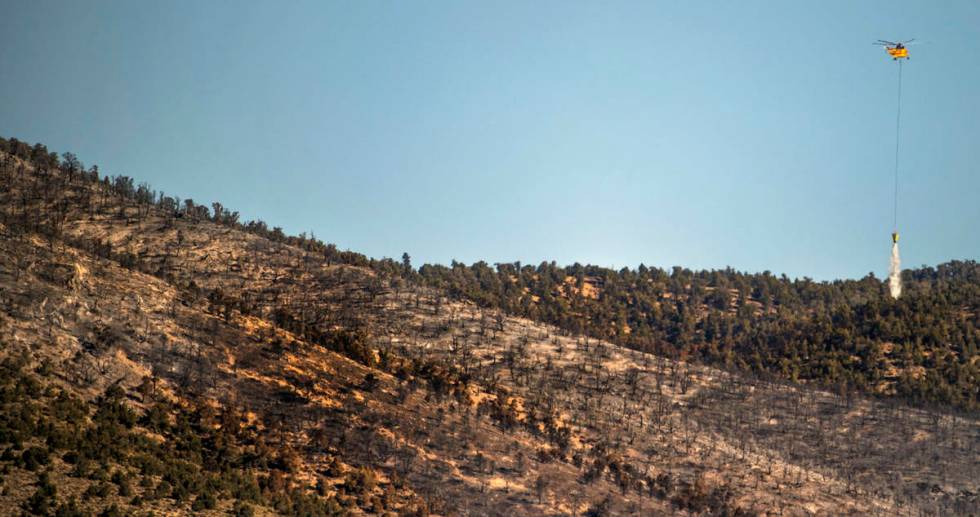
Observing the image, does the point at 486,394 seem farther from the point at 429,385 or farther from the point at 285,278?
the point at 285,278

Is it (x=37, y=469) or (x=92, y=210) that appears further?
(x=92, y=210)

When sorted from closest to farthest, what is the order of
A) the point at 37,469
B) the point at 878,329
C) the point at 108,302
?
the point at 37,469 < the point at 108,302 < the point at 878,329

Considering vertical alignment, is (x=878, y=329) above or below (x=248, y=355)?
above

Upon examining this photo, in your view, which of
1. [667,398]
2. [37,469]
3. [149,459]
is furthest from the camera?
[667,398]

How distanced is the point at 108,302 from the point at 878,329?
12966cm

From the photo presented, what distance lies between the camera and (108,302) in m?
112

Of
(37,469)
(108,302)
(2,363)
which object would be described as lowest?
(37,469)

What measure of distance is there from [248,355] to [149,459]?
25770 mm

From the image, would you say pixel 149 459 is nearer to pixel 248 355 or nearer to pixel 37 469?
pixel 37 469

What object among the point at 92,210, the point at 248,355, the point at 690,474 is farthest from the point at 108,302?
the point at 690,474

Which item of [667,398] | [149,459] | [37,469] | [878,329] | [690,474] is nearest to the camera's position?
[37,469]

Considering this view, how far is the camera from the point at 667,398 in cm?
14450

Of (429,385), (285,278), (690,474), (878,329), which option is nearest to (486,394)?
(429,385)

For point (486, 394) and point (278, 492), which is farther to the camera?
point (486, 394)
